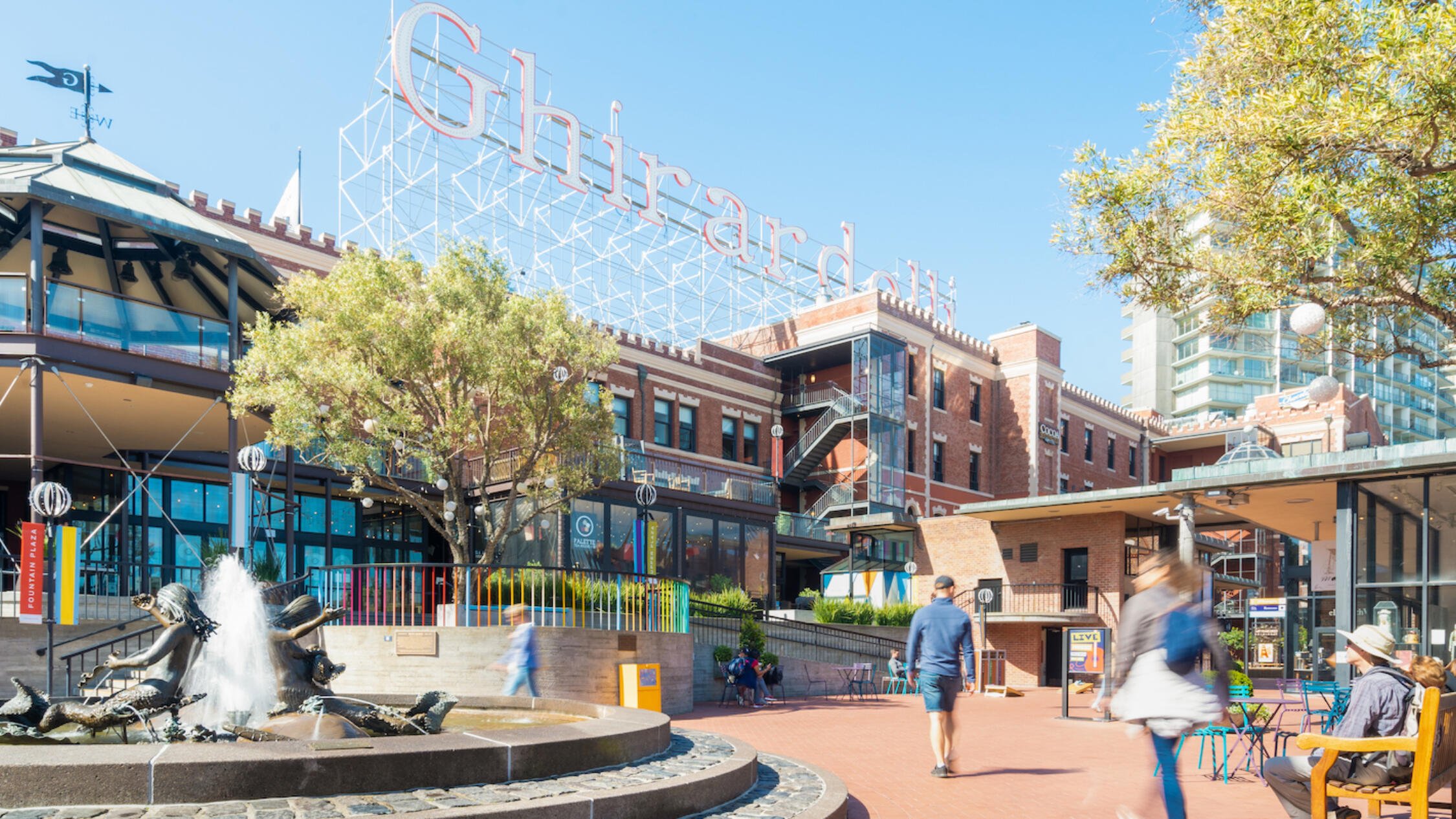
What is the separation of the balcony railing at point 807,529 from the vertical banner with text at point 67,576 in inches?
899

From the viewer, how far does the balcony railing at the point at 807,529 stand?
121 ft

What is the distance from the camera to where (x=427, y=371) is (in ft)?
61.9

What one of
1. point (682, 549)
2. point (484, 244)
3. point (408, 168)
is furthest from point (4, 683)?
point (408, 168)

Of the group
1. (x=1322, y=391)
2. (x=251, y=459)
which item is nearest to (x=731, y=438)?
(x=251, y=459)

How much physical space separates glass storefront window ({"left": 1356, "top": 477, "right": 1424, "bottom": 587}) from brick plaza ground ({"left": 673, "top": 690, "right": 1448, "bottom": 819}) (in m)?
2.45

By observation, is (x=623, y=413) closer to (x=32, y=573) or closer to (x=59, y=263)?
(x=59, y=263)

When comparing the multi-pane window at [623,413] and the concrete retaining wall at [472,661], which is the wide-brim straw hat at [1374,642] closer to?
the concrete retaining wall at [472,661]

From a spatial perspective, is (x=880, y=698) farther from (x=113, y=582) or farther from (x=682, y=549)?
(x=113, y=582)

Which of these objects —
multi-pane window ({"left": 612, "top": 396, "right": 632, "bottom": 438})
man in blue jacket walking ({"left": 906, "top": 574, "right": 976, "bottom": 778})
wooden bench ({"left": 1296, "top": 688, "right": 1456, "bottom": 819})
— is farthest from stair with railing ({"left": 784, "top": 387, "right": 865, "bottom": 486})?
wooden bench ({"left": 1296, "top": 688, "right": 1456, "bottom": 819})

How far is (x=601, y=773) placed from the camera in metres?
7.30

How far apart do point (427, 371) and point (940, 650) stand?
12.1 metres

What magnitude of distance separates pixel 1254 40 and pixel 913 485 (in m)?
31.5

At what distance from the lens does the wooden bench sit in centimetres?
593

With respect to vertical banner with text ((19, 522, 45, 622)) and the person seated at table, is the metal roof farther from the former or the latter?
the person seated at table
